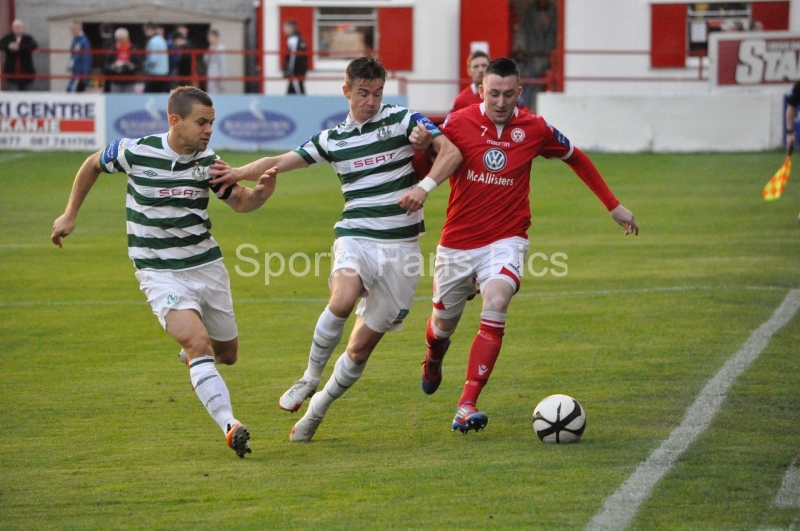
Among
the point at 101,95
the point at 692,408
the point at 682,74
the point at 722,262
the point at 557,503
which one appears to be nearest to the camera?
the point at 557,503

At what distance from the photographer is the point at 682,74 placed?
29.7 m

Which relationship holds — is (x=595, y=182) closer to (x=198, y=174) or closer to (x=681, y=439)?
(x=681, y=439)

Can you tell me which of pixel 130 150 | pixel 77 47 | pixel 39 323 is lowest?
pixel 39 323

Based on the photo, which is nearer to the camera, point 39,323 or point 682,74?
point 39,323

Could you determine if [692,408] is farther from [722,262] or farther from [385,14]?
[385,14]

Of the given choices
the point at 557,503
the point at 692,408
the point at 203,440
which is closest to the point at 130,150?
the point at 203,440

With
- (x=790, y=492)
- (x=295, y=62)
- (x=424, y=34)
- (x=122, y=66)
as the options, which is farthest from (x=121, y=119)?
(x=790, y=492)

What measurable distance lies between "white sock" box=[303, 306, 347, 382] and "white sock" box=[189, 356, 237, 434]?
0.69 metres

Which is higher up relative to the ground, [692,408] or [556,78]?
[556,78]

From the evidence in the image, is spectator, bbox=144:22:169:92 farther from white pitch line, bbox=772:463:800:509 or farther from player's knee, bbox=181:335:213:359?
white pitch line, bbox=772:463:800:509

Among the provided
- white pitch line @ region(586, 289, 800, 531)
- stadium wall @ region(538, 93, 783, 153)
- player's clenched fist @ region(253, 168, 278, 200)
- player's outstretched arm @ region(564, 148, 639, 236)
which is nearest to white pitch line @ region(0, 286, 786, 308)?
white pitch line @ region(586, 289, 800, 531)

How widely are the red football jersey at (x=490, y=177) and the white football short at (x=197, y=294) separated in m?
1.41

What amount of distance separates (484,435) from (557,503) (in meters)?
1.41

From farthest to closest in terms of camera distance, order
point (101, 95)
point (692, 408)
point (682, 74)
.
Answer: point (682, 74)
point (101, 95)
point (692, 408)
